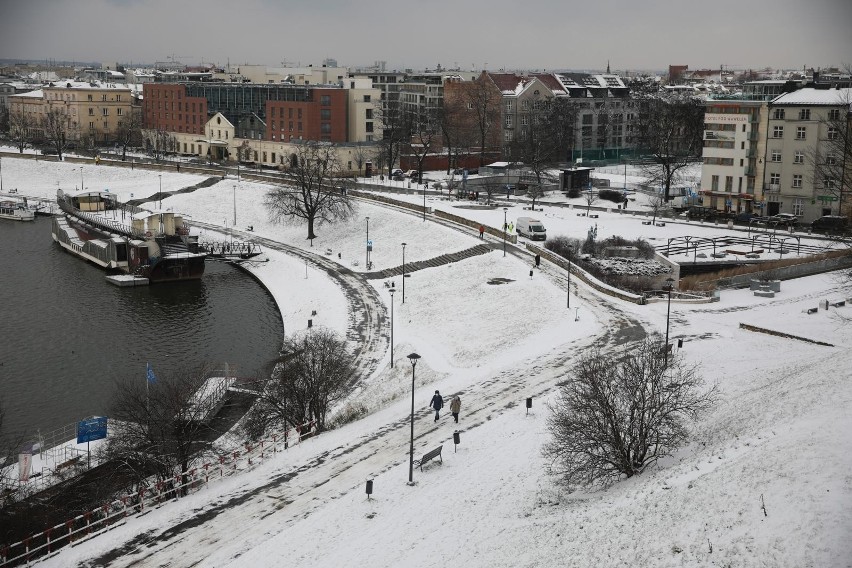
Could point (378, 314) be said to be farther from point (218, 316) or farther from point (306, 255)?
point (306, 255)

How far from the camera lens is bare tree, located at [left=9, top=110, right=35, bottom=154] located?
13056 cm

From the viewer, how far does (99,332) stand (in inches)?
1977

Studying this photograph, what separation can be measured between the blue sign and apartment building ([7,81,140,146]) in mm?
108035

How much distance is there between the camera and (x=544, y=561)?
20875mm

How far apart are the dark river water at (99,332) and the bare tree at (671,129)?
4567 centimetres

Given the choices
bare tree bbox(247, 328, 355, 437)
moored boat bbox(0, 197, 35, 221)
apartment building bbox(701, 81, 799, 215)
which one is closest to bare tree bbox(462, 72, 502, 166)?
apartment building bbox(701, 81, 799, 215)

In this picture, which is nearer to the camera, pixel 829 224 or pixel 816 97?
pixel 829 224

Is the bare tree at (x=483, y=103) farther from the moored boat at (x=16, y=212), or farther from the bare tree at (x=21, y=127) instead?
the bare tree at (x=21, y=127)

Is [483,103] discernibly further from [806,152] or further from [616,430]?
[616,430]

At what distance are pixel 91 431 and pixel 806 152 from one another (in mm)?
56581

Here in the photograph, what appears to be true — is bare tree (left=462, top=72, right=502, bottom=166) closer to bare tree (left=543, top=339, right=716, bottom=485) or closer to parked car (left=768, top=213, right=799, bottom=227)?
parked car (left=768, top=213, right=799, bottom=227)

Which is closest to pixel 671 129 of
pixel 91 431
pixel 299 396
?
pixel 299 396

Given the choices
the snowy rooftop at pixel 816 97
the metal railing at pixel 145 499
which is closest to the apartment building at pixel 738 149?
the snowy rooftop at pixel 816 97

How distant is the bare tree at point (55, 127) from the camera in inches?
4774
